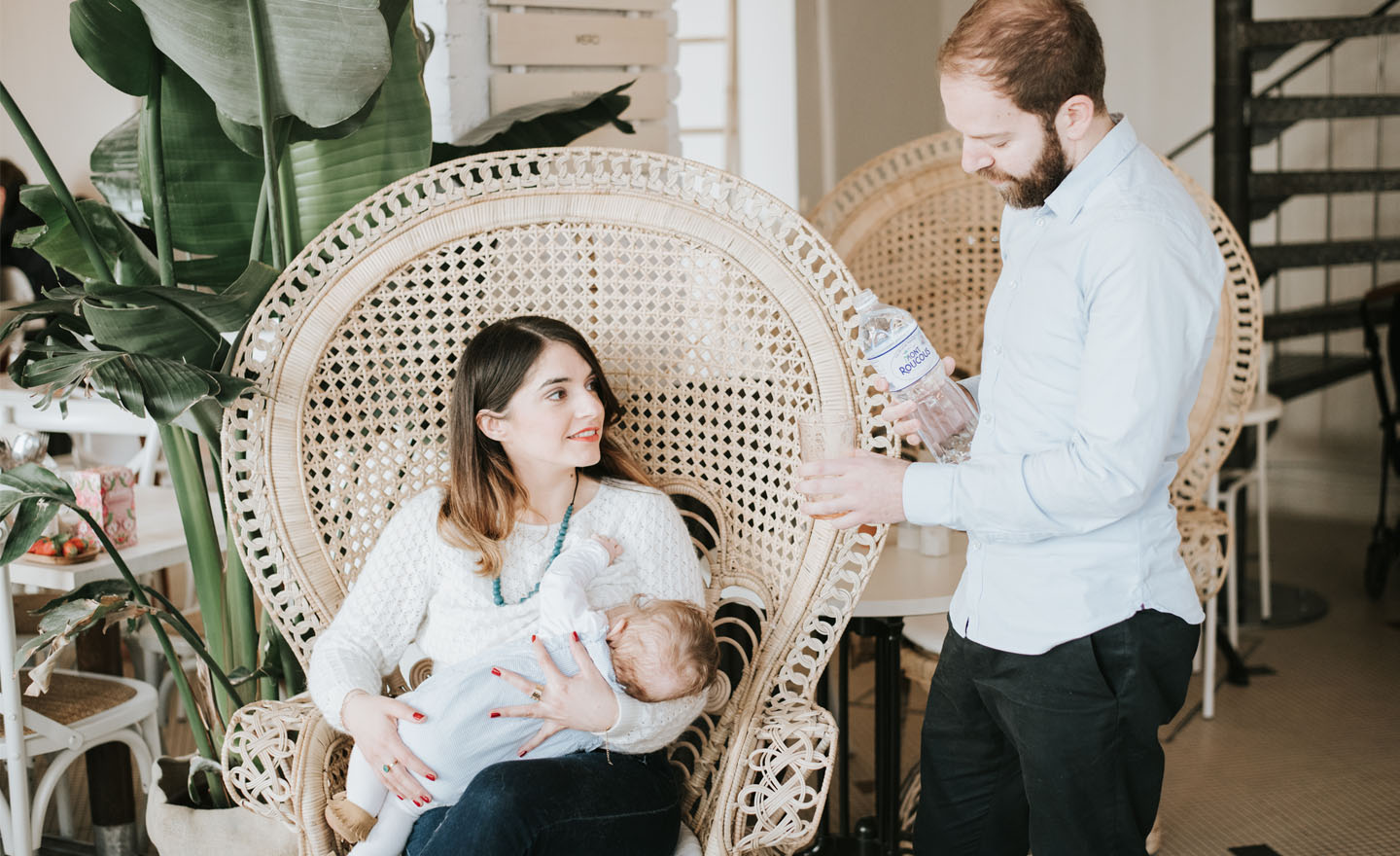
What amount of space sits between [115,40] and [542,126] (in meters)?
0.76

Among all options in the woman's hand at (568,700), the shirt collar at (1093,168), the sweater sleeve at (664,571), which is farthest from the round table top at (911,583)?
the shirt collar at (1093,168)

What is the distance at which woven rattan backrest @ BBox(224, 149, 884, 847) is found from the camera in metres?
1.83

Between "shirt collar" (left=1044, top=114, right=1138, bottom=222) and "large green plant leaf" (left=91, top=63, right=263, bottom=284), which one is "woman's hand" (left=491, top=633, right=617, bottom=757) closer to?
"shirt collar" (left=1044, top=114, right=1138, bottom=222)

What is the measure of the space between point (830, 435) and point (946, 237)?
5.68 feet

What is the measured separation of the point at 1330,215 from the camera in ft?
17.7

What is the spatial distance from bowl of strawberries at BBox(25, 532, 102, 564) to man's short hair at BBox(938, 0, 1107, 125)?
180cm

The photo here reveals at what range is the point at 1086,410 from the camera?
1.25 meters

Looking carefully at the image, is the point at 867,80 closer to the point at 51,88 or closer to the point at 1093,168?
the point at 51,88

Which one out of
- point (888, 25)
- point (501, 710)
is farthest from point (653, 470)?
point (888, 25)

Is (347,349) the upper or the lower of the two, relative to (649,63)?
lower

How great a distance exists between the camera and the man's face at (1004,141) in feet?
4.20

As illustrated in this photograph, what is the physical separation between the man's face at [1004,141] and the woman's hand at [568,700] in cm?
81

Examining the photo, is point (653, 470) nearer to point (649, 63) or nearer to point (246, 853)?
point (246, 853)

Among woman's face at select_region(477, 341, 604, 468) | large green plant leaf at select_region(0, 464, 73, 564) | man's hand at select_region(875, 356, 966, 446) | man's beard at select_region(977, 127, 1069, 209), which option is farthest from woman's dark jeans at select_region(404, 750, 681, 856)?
man's beard at select_region(977, 127, 1069, 209)
